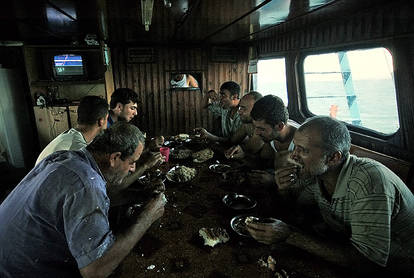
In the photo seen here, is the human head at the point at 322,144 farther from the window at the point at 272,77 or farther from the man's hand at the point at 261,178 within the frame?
the window at the point at 272,77

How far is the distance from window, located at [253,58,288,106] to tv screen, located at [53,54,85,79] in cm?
439

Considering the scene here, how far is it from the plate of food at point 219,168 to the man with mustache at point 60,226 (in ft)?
5.46

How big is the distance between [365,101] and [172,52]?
5.28m

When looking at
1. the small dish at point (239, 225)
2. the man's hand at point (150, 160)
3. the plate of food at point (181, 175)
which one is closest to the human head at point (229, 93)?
the man's hand at point (150, 160)

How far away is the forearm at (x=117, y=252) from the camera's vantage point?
141 cm

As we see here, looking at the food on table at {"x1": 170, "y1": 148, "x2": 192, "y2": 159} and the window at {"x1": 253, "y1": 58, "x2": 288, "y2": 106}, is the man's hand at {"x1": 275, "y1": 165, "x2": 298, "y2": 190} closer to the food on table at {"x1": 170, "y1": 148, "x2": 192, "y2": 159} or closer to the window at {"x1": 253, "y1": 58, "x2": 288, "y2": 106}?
the food on table at {"x1": 170, "y1": 148, "x2": 192, "y2": 159}

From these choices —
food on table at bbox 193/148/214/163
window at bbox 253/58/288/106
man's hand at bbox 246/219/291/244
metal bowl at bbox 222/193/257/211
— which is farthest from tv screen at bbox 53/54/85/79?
man's hand at bbox 246/219/291/244

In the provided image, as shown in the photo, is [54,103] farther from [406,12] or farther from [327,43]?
[406,12]

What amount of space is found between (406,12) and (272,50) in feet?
11.6

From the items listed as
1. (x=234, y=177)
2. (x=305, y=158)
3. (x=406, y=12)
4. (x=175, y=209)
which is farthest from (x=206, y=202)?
(x=406, y=12)

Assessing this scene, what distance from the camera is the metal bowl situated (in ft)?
7.37

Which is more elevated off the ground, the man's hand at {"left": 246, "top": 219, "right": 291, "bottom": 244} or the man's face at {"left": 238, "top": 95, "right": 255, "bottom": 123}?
the man's face at {"left": 238, "top": 95, "right": 255, "bottom": 123}

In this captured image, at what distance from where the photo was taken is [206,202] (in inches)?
92.9

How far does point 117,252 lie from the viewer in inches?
59.4
